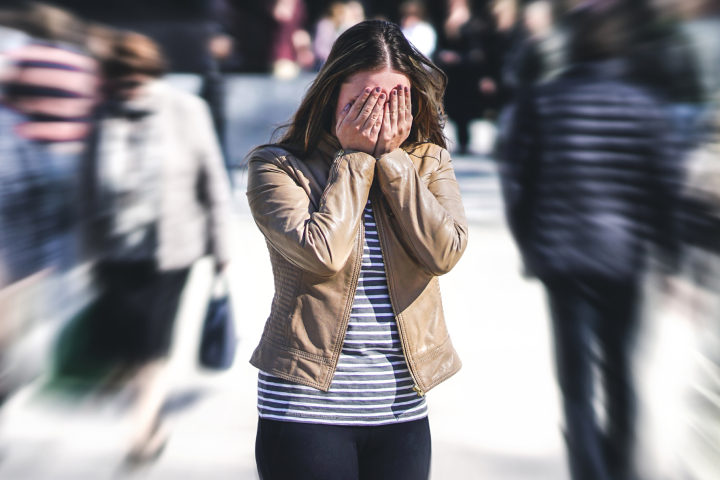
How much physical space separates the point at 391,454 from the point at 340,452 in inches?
4.9

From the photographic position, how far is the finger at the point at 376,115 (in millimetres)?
1466

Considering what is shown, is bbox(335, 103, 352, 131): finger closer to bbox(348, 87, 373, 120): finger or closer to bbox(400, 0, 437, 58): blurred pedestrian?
bbox(348, 87, 373, 120): finger

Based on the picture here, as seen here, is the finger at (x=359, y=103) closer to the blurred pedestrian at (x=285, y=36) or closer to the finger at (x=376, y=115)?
the finger at (x=376, y=115)

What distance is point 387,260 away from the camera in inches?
57.1

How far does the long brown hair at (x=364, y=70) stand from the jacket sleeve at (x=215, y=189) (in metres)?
1.52

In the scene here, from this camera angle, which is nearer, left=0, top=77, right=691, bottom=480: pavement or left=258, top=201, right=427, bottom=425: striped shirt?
left=258, top=201, right=427, bottom=425: striped shirt

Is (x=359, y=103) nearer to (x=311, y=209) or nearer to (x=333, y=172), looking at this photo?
(x=333, y=172)

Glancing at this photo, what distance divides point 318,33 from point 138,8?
890 mm

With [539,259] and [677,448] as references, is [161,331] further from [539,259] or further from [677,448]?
[677,448]

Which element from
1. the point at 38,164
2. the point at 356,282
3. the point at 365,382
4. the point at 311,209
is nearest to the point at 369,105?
Result: the point at 311,209

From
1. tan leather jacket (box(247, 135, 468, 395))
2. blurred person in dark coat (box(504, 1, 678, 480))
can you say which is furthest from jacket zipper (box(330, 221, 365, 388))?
blurred person in dark coat (box(504, 1, 678, 480))

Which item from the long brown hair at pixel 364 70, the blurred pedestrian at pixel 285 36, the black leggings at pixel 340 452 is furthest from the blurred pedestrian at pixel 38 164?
the black leggings at pixel 340 452

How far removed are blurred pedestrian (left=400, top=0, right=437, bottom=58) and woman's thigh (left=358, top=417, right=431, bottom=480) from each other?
230 cm

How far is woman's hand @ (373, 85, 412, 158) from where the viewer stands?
4.85 feet
